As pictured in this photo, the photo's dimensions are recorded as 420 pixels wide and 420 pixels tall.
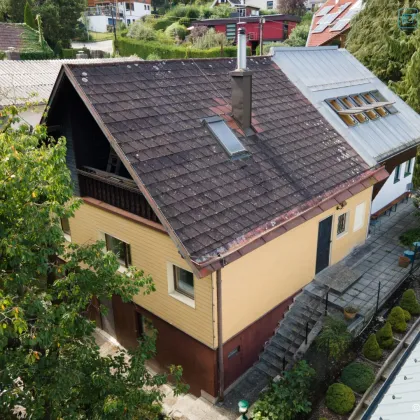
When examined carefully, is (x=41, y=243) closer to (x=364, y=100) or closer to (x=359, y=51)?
(x=364, y=100)

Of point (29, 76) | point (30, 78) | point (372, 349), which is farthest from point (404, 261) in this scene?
point (29, 76)

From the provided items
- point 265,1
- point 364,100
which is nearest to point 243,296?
point 364,100

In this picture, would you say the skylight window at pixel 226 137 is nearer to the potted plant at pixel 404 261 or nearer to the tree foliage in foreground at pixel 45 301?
the tree foliage in foreground at pixel 45 301

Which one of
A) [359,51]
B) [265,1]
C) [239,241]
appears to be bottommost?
[239,241]

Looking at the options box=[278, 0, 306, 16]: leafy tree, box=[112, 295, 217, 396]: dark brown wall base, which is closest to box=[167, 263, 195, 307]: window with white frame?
box=[112, 295, 217, 396]: dark brown wall base

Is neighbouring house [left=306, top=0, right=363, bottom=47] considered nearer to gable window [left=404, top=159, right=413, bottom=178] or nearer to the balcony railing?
gable window [left=404, top=159, right=413, bottom=178]

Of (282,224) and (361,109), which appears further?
(361,109)

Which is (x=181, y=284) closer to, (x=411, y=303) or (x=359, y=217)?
(x=411, y=303)
